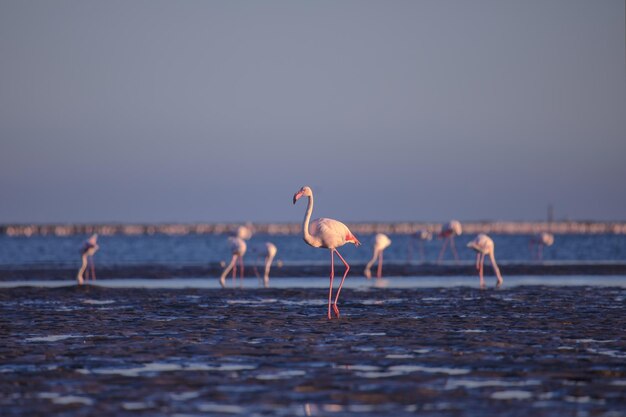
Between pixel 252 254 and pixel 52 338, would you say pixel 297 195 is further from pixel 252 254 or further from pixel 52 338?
pixel 252 254

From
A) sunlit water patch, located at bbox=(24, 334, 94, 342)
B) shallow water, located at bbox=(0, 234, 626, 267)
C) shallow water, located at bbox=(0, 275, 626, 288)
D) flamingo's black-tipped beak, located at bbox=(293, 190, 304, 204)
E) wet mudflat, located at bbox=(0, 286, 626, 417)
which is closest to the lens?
wet mudflat, located at bbox=(0, 286, 626, 417)

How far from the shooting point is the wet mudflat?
8.14 m

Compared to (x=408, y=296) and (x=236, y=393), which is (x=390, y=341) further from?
(x=408, y=296)

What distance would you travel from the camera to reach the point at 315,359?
419 inches

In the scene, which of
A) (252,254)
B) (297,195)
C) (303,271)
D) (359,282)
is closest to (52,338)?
(297,195)

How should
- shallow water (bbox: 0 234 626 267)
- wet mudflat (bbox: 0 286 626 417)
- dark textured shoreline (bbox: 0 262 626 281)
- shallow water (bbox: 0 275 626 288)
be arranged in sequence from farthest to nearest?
shallow water (bbox: 0 234 626 267) < dark textured shoreline (bbox: 0 262 626 281) < shallow water (bbox: 0 275 626 288) < wet mudflat (bbox: 0 286 626 417)

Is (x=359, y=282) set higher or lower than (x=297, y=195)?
lower

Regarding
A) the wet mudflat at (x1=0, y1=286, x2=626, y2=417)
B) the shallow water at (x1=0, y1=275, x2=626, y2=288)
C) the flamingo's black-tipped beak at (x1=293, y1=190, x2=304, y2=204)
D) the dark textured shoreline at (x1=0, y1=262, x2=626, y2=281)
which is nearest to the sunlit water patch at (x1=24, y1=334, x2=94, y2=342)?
the wet mudflat at (x1=0, y1=286, x2=626, y2=417)

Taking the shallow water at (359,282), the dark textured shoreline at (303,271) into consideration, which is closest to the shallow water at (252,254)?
the dark textured shoreline at (303,271)

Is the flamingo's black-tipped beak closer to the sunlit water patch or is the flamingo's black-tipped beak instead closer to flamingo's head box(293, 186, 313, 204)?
flamingo's head box(293, 186, 313, 204)

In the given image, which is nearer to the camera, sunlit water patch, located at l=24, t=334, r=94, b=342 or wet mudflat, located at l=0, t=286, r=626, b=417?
wet mudflat, located at l=0, t=286, r=626, b=417

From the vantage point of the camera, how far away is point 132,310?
17641mm

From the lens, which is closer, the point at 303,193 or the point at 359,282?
the point at 303,193

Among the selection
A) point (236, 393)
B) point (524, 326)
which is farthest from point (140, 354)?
point (524, 326)
